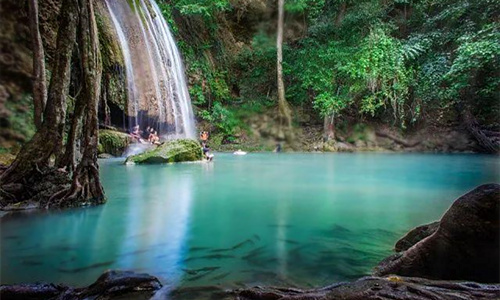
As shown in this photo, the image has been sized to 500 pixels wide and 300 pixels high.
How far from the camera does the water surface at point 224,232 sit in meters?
1.92

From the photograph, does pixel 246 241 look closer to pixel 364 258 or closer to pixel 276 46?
pixel 364 258

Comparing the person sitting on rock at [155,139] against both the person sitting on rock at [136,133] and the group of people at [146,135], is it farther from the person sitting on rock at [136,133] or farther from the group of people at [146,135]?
the person sitting on rock at [136,133]

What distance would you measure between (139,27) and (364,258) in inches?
402

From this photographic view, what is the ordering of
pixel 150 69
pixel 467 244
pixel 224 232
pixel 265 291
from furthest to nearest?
1. pixel 150 69
2. pixel 224 232
3. pixel 467 244
4. pixel 265 291

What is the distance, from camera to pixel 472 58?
18.9 feet

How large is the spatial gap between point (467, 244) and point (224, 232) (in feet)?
5.56

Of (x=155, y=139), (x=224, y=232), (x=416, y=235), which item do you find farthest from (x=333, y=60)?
(x=416, y=235)

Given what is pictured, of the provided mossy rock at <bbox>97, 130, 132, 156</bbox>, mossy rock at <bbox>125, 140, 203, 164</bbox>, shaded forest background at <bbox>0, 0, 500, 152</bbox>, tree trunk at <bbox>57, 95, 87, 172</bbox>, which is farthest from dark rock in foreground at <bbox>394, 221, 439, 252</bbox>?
mossy rock at <bbox>97, 130, 132, 156</bbox>

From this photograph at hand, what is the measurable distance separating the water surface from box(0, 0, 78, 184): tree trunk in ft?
1.72

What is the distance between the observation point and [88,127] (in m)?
3.52

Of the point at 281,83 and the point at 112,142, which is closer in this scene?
the point at 112,142

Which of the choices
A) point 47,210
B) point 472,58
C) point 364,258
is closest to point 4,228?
point 47,210

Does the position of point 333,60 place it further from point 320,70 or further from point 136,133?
point 136,133

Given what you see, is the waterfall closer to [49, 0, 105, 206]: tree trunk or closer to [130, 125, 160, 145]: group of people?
[130, 125, 160, 145]: group of people
